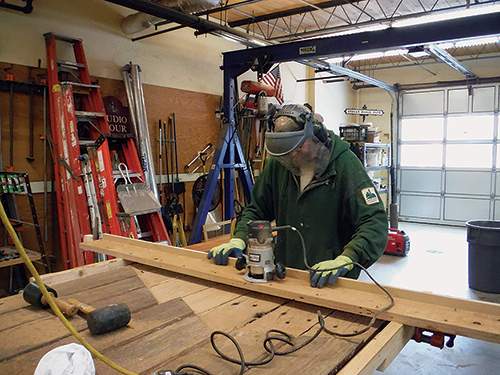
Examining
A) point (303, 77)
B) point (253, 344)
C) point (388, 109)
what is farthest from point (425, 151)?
point (253, 344)

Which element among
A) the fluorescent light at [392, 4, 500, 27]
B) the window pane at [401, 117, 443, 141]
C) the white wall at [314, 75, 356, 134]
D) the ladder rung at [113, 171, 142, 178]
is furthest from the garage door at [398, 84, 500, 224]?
the ladder rung at [113, 171, 142, 178]

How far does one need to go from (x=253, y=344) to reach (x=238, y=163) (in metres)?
3.65

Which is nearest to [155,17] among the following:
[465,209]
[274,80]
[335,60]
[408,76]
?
[274,80]

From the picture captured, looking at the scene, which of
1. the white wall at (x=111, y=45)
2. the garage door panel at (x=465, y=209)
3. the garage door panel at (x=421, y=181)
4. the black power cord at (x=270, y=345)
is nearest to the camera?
the black power cord at (x=270, y=345)

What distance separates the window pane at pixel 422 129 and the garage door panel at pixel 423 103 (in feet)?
0.48

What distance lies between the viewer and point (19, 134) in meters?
3.55

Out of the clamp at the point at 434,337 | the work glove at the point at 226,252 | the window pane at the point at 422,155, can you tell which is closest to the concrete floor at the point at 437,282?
the clamp at the point at 434,337

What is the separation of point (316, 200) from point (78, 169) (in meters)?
2.37

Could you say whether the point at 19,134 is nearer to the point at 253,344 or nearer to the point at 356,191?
the point at 356,191

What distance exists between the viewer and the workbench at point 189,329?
0.94m

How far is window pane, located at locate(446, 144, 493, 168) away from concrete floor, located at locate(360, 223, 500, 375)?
4.28ft

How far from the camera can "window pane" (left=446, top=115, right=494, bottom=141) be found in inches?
313

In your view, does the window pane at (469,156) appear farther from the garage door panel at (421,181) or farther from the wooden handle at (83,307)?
the wooden handle at (83,307)

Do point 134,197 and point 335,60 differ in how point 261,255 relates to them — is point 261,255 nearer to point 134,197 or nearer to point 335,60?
point 134,197
